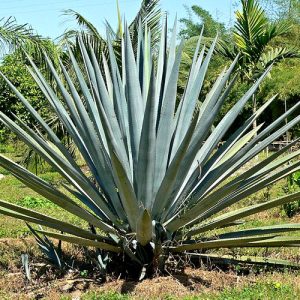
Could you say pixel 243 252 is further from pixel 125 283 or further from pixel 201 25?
pixel 201 25

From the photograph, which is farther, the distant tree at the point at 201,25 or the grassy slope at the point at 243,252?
the distant tree at the point at 201,25

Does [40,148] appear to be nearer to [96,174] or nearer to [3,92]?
[96,174]

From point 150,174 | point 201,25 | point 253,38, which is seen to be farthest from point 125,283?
point 201,25

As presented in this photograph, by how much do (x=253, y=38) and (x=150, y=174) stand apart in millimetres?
12300

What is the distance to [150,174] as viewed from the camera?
434 centimetres

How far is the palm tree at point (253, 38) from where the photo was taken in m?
15.3

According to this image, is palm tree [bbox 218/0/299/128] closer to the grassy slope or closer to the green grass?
the grassy slope

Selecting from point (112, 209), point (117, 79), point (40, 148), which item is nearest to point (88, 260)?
point (112, 209)

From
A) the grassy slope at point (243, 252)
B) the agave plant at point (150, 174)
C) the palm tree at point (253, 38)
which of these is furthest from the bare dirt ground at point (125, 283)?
the palm tree at point (253, 38)

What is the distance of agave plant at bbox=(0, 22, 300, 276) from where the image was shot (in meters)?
4.23

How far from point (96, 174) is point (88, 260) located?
0.87m

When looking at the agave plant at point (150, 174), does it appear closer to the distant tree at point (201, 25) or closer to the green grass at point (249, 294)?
the green grass at point (249, 294)

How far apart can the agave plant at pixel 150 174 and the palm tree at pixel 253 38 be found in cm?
1018

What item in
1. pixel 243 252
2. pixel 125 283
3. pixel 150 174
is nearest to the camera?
pixel 150 174
